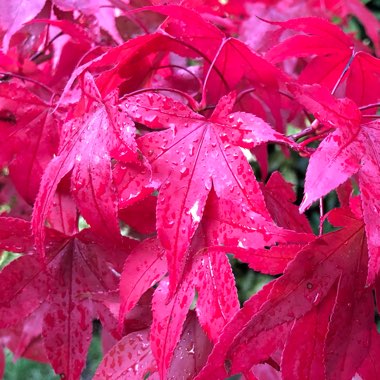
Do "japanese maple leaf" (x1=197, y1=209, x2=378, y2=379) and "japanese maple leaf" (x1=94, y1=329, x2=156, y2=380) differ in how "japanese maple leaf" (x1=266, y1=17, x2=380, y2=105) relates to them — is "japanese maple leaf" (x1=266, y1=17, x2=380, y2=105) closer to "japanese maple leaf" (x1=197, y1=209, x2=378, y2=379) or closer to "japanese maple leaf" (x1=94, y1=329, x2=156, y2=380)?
"japanese maple leaf" (x1=197, y1=209, x2=378, y2=379)

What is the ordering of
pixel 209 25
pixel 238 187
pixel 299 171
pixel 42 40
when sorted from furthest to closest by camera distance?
pixel 299 171
pixel 42 40
pixel 209 25
pixel 238 187

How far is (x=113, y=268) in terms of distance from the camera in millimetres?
599

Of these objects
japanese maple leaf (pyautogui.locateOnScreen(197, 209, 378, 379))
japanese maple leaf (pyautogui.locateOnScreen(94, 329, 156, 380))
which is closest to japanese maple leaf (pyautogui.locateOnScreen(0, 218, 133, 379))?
japanese maple leaf (pyautogui.locateOnScreen(94, 329, 156, 380))

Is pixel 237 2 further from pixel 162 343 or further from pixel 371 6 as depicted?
pixel 371 6

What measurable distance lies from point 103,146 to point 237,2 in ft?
2.04

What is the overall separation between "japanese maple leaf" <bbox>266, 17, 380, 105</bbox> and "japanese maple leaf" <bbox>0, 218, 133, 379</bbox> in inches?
11.1

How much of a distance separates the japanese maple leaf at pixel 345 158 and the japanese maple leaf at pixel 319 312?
5cm

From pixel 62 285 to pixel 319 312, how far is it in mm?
283

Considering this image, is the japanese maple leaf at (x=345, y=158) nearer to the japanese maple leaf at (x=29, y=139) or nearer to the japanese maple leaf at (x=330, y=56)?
the japanese maple leaf at (x=330, y=56)

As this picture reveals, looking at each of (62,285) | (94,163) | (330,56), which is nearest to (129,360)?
(62,285)

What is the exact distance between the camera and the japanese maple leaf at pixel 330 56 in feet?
1.94

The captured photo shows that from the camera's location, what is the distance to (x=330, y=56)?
676 mm

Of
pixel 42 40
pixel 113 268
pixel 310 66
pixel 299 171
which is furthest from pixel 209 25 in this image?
pixel 299 171

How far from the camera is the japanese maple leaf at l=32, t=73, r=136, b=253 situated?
454 mm
